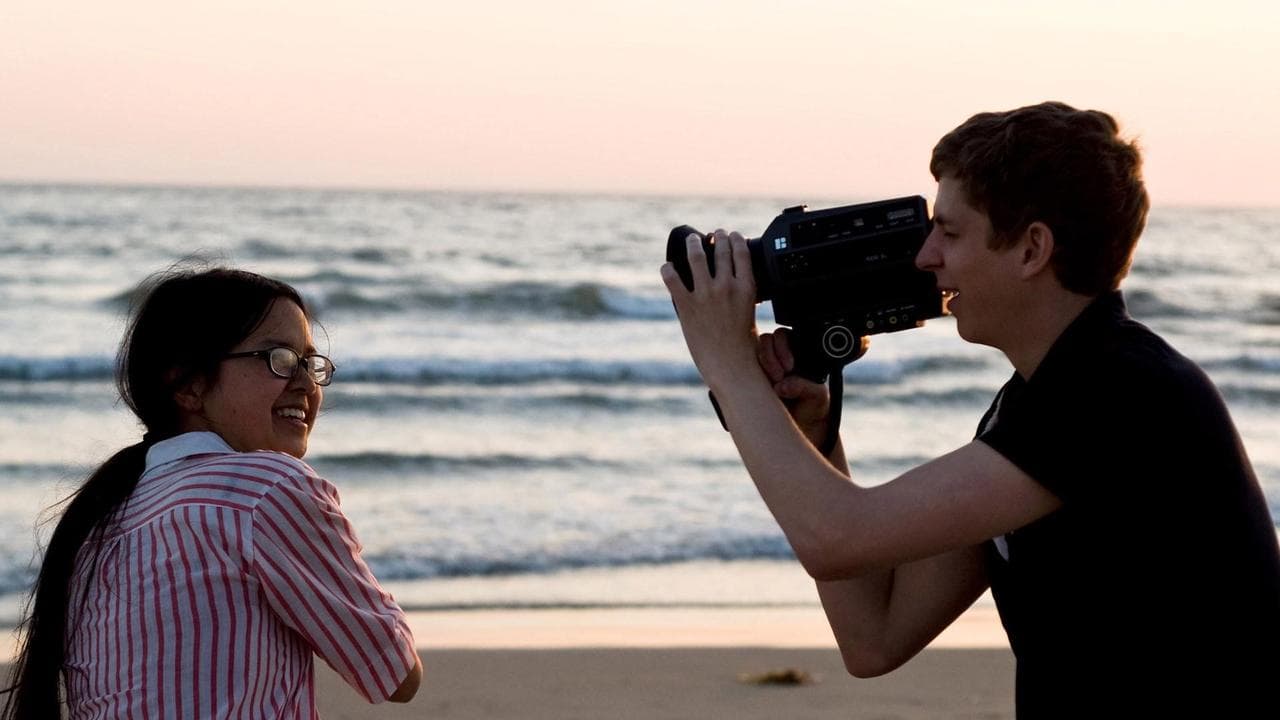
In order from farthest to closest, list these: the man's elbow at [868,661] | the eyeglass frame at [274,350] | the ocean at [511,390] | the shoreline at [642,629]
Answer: the ocean at [511,390]
the shoreline at [642,629]
the man's elbow at [868,661]
the eyeglass frame at [274,350]

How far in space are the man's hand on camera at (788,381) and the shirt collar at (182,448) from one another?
2.28 ft

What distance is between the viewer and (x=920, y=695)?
15.3ft

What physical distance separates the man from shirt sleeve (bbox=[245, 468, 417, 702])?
0.48 metres

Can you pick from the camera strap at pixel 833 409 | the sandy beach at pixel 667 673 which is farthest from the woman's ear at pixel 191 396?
the sandy beach at pixel 667 673

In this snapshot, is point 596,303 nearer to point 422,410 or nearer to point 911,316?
point 422,410

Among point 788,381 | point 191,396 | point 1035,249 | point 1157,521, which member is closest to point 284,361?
point 191,396

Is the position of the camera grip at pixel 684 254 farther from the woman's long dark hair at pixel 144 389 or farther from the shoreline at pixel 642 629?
the shoreline at pixel 642 629

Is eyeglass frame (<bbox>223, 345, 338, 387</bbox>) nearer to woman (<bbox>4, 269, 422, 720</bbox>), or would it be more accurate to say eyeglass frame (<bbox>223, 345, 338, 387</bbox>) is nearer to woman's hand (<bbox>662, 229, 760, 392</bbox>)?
woman (<bbox>4, 269, 422, 720</bbox>)

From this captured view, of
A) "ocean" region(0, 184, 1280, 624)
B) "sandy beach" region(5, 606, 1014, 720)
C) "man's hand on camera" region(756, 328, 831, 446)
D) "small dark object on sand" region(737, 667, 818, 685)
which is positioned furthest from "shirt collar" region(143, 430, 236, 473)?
"small dark object on sand" region(737, 667, 818, 685)

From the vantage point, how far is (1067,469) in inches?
64.3

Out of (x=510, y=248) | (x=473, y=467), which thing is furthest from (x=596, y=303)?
(x=473, y=467)

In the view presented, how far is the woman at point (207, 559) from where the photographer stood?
168cm

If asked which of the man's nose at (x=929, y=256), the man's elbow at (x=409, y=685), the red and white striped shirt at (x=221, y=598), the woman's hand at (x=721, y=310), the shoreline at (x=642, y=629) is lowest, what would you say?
the shoreline at (x=642, y=629)

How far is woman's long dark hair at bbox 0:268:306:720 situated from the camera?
5.90 ft
